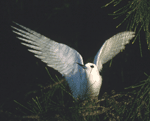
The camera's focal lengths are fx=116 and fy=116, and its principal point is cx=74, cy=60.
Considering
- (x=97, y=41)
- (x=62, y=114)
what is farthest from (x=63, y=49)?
(x=97, y=41)

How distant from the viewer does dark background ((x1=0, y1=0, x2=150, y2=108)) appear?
440 mm

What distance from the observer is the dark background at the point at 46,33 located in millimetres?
440

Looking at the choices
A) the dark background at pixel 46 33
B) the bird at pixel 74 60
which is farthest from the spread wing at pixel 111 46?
the dark background at pixel 46 33

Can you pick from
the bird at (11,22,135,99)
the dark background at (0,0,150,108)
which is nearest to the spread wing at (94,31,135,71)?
the bird at (11,22,135,99)

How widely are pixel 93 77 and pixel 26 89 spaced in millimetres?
322

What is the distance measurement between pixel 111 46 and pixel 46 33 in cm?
28

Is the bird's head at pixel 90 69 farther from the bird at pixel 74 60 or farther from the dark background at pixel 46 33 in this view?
the dark background at pixel 46 33

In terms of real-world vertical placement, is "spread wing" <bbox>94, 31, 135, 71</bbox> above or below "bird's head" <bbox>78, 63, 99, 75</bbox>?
above

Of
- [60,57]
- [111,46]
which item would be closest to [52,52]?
[60,57]

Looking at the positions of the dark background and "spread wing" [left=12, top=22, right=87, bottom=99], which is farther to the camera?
the dark background

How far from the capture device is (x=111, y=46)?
0.34m

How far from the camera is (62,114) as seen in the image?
269 mm

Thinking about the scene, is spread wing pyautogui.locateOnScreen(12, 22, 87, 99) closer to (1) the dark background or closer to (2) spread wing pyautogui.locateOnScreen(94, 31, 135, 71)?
(2) spread wing pyautogui.locateOnScreen(94, 31, 135, 71)

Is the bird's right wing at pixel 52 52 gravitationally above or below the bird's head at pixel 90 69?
above
